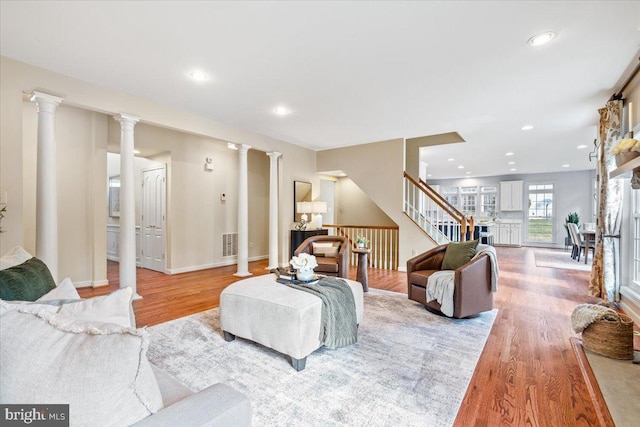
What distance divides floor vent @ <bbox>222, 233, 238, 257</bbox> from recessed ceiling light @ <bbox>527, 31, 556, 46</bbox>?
5909mm

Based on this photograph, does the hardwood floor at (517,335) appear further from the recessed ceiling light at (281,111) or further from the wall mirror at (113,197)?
the recessed ceiling light at (281,111)

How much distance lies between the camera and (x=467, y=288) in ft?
10.5

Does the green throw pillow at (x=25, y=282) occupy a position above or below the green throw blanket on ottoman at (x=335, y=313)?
above

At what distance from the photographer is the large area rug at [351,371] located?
176cm

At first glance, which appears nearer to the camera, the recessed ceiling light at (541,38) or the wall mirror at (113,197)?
the recessed ceiling light at (541,38)

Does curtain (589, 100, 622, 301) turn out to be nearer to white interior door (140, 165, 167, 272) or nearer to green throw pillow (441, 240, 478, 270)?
green throw pillow (441, 240, 478, 270)

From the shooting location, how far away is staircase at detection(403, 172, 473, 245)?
5641 millimetres

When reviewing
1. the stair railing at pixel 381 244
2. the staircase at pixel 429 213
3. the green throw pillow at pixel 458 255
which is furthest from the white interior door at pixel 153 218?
the green throw pillow at pixel 458 255

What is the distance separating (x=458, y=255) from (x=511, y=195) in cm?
879

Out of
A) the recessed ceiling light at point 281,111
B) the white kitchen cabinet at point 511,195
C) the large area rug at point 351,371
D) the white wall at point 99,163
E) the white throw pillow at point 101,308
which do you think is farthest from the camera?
the white kitchen cabinet at point 511,195

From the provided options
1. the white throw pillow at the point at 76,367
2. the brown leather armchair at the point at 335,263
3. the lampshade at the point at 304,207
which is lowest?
the brown leather armchair at the point at 335,263

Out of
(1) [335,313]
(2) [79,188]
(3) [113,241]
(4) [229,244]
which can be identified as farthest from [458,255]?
(3) [113,241]

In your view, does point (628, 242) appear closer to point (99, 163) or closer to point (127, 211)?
point (127, 211)

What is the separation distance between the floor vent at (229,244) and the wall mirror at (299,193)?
148 cm
